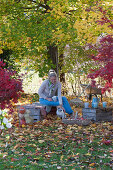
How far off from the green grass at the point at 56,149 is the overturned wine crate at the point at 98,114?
37cm

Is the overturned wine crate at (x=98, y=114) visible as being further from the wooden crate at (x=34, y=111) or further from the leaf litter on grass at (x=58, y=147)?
the wooden crate at (x=34, y=111)

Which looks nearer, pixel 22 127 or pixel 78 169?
pixel 78 169

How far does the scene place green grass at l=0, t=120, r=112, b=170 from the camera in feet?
12.0

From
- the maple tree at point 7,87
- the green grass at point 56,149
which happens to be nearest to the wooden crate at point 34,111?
the green grass at point 56,149

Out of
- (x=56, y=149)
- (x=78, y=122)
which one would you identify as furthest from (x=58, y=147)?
(x=78, y=122)

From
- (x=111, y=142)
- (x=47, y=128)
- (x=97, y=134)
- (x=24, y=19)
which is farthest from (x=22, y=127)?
(x=24, y=19)

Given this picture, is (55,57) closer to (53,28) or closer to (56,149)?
(53,28)

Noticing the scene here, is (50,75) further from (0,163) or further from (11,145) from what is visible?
(0,163)

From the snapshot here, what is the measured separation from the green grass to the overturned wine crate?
0.37 meters

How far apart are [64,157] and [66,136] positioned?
1.09 m

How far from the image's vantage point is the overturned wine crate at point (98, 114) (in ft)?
20.3

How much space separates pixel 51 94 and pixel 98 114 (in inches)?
48.7

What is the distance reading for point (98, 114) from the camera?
621 cm

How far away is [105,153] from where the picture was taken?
411 cm
